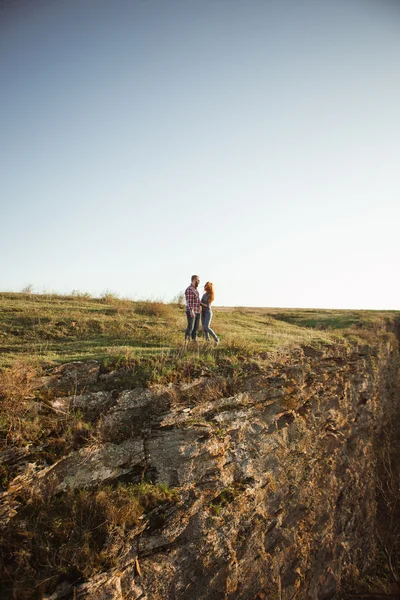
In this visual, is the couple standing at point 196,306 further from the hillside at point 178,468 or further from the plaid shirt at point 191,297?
the hillside at point 178,468

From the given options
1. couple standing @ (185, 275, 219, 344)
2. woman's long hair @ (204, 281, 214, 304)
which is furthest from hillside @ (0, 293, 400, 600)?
woman's long hair @ (204, 281, 214, 304)

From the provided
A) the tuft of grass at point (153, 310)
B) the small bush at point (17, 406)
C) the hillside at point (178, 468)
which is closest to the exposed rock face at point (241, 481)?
the hillside at point (178, 468)

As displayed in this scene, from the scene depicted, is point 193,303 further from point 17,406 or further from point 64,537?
point 64,537

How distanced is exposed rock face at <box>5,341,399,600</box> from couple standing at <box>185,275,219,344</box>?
2.96 m

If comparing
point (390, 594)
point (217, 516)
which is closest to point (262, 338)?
point (217, 516)

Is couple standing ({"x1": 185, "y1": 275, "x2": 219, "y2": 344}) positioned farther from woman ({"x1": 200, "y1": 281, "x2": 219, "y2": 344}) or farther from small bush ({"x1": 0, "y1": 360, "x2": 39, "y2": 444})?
small bush ({"x1": 0, "y1": 360, "x2": 39, "y2": 444})

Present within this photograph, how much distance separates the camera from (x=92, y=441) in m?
5.67

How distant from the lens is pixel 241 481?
664 cm

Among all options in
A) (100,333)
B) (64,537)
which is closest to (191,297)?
(100,333)

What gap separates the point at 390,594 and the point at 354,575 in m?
1.31

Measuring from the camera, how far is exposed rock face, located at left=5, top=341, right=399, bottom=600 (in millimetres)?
5176

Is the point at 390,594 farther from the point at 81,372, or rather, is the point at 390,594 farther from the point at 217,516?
the point at 81,372

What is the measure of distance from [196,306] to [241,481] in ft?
18.1

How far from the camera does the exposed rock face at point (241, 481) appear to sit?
5.18 meters
